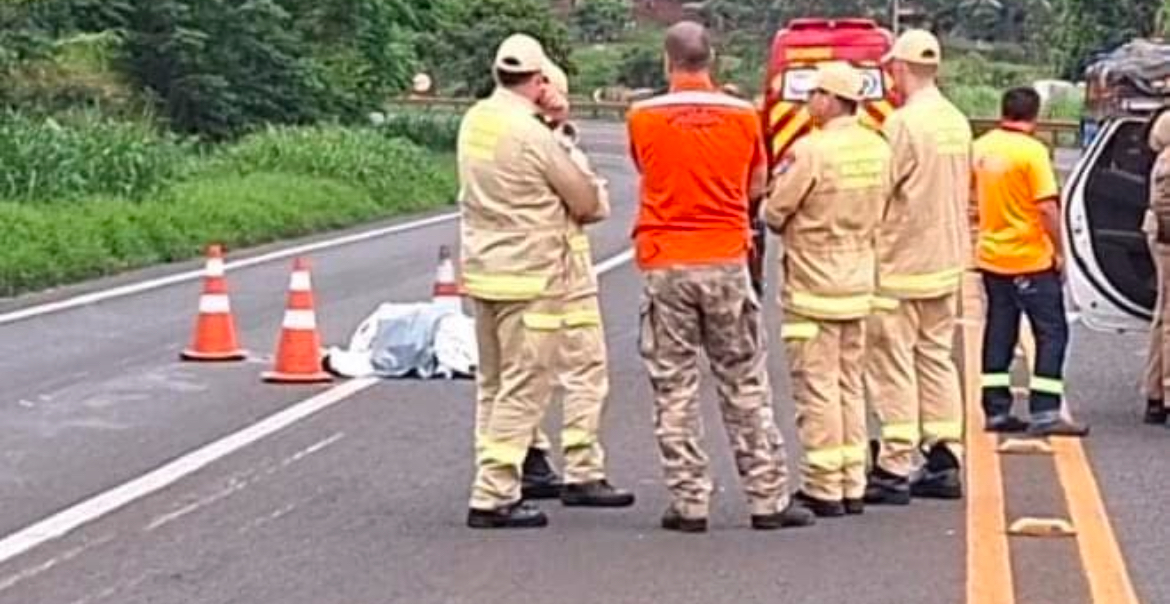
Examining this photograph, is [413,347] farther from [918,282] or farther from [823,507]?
[823,507]

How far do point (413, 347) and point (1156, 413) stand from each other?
437 cm

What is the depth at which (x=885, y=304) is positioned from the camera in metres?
10.9

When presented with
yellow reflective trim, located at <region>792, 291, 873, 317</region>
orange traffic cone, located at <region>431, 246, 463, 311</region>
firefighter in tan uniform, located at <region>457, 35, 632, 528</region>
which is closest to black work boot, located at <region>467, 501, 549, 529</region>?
firefighter in tan uniform, located at <region>457, 35, 632, 528</region>

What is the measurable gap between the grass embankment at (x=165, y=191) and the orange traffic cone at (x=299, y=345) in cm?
698

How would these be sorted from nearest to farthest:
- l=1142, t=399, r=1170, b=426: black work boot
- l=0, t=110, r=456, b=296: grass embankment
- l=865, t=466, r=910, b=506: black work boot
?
l=865, t=466, r=910, b=506: black work boot
l=1142, t=399, r=1170, b=426: black work boot
l=0, t=110, r=456, b=296: grass embankment

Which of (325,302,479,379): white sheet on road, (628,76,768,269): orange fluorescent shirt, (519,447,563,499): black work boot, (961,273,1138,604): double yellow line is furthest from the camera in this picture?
(325,302,479,379): white sheet on road

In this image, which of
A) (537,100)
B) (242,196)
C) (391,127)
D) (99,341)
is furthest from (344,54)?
(537,100)

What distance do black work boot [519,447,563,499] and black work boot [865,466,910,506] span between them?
4.30 ft

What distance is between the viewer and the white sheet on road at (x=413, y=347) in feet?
49.2

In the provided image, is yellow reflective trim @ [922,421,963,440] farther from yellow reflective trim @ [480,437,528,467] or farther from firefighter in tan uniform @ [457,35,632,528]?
yellow reflective trim @ [480,437,528,467]

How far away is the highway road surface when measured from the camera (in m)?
9.01

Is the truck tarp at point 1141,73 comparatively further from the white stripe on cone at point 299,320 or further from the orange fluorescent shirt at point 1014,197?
the white stripe on cone at point 299,320

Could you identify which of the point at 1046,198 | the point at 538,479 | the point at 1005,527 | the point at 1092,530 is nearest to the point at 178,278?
the point at 1046,198

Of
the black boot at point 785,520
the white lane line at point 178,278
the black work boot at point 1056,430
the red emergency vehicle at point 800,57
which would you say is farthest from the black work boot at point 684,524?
the white lane line at point 178,278
